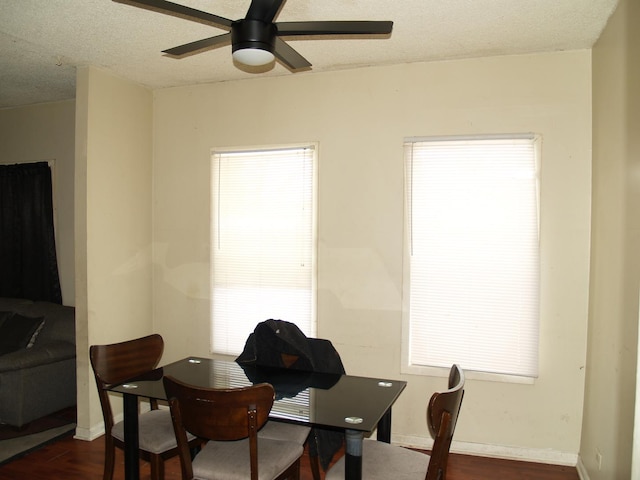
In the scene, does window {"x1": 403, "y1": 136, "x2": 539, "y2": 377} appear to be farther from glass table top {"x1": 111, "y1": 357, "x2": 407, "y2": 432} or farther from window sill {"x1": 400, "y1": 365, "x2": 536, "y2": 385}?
glass table top {"x1": 111, "y1": 357, "x2": 407, "y2": 432}

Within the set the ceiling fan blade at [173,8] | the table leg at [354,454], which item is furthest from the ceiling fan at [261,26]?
the table leg at [354,454]

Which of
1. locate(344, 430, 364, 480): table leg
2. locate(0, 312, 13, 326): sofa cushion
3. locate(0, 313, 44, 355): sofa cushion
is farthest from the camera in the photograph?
locate(0, 312, 13, 326): sofa cushion

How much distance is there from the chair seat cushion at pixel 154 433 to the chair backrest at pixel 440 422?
1.29 metres

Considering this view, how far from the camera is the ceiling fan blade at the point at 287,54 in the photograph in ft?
7.37

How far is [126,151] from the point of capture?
4.06 meters

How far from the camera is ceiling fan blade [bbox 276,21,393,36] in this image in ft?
6.71

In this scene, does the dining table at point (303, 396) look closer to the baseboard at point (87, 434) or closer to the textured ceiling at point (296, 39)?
the baseboard at point (87, 434)

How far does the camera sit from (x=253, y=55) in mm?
2141

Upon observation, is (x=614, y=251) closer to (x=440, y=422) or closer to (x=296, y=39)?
(x=440, y=422)

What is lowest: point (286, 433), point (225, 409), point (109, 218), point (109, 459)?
point (109, 459)

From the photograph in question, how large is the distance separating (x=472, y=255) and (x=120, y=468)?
2777mm

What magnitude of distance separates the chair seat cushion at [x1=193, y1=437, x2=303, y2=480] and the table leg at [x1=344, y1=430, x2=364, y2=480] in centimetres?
40

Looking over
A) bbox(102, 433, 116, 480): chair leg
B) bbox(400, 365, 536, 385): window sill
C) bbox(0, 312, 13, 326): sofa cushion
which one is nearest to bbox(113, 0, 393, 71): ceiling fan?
bbox(102, 433, 116, 480): chair leg

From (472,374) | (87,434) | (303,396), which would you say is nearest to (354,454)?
(303,396)
